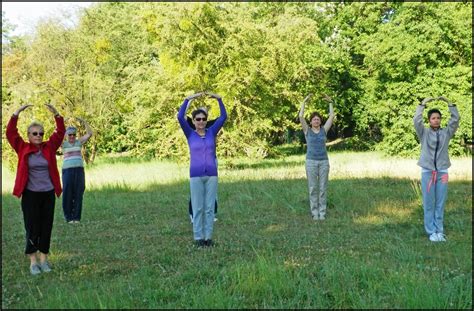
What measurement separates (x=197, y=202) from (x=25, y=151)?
2453 mm

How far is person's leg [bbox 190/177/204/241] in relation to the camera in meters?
7.40

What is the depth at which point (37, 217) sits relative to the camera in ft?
20.5

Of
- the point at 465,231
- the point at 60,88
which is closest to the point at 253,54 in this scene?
the point at 60,88

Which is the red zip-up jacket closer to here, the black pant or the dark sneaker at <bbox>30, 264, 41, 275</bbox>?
the black pant

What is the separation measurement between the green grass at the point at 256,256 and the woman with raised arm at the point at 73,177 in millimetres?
369

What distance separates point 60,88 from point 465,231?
19.0 meters

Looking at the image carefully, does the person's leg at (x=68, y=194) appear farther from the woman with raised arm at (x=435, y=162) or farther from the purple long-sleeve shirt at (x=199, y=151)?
the woman with raised arm at (x=435, y=162)

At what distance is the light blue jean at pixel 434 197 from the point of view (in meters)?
7.60

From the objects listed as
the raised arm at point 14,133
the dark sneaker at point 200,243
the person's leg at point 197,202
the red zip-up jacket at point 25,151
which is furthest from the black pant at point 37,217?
the dark sneaker at point 200,243

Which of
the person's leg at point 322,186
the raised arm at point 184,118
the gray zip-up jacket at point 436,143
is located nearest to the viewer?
the raised arm at point 184,118

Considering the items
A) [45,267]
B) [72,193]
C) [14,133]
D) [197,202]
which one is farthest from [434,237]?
[72,193]

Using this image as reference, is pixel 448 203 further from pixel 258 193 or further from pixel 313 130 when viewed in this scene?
pixel 258 193

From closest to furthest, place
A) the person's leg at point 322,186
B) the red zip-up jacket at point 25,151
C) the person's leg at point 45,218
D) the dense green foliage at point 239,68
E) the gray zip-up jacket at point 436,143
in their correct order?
the red zip-up jacket at point 25,151, the person's leg at point 45,218, the gray zip-up jacket at point 436,143, the person's leg at point 322,186, the dense green foliage at point 239,68

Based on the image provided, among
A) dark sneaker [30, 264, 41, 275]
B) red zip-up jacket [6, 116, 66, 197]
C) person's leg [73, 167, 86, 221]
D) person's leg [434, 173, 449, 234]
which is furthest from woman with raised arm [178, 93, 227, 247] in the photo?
person's leg [73, 167, 86, 221]
